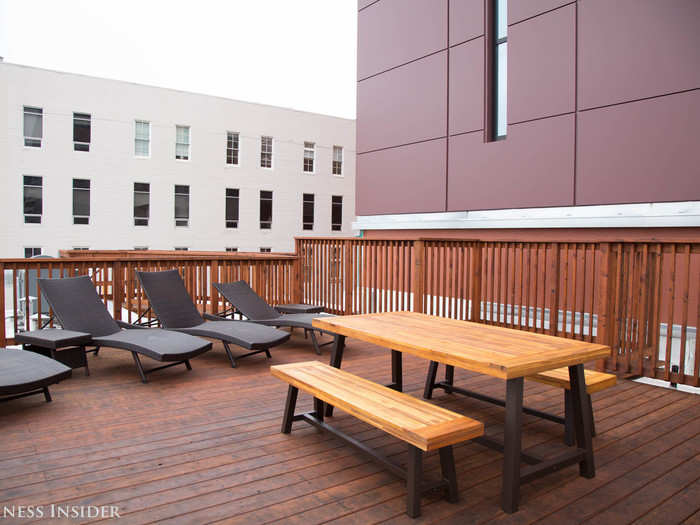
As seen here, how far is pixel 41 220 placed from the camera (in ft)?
66.7

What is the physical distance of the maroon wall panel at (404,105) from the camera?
982cm

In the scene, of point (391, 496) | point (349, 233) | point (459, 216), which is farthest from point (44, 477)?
point (349, 233)

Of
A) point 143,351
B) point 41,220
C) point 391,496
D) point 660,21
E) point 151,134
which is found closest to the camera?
point 391,496

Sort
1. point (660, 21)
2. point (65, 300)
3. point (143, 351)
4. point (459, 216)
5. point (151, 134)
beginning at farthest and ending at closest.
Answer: point (151, 134) → point (459, 216) → point (660, 21) → point (65, 300) → point (143, 351)

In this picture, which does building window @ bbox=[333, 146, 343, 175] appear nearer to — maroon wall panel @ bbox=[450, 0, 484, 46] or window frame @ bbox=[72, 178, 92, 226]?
window frame @ bbox=[72, 178, 92, 226]

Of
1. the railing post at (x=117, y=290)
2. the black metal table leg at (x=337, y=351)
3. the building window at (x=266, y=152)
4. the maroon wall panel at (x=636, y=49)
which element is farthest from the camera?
the building window at (x=266, y=152)

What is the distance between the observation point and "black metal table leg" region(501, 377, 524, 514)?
239cm

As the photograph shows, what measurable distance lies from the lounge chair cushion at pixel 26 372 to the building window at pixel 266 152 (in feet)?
72.9

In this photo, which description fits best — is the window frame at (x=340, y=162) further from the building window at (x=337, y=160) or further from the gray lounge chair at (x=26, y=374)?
the gray lounge chair at (x=26, y=374)

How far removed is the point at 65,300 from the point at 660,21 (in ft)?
26.5

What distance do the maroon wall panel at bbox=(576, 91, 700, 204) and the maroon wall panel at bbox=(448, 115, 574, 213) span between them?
0.26 m

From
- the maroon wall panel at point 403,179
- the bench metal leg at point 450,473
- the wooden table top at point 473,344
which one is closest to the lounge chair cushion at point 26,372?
the wooden table top at point 473,344

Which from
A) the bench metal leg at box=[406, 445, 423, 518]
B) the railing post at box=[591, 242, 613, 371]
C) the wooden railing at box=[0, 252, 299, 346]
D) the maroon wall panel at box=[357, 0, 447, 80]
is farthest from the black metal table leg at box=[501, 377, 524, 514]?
the maroon wall panel at box=[357, 0, 447, 80]

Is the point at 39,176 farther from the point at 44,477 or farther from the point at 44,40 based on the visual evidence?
the point at 44,477
